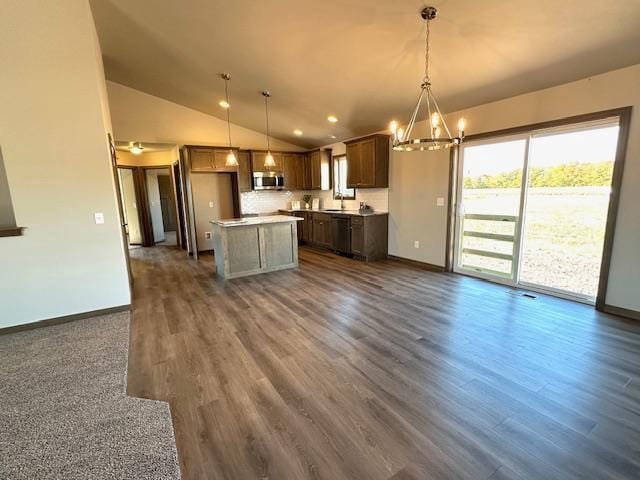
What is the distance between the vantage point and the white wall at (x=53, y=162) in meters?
2.88

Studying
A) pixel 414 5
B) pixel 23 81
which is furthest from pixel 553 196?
pixel 23 81

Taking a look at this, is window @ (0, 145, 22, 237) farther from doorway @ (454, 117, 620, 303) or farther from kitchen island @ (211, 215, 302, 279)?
doorway @ (454, 117, 620, 303)

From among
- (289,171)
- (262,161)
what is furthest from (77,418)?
(289,171)

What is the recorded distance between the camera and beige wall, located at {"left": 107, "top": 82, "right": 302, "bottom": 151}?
18.8 ft

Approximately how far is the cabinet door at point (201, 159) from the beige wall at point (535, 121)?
3979mm

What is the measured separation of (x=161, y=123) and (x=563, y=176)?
23.0 ft

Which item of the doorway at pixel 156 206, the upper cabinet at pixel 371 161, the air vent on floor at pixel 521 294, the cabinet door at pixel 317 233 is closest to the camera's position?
the air vent on floor at pixel 521 294

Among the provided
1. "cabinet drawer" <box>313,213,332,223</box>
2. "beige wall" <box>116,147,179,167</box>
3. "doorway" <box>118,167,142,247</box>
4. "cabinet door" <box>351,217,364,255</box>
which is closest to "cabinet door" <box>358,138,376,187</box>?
"cabinet door" <box>351,217,364,255</box>

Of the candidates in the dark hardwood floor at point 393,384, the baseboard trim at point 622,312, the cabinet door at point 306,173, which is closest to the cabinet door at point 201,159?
the cabinet door at point 306,173

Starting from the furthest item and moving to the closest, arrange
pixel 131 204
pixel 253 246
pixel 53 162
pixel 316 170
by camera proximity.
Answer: pixel 131 204, pixel 316 170, pixel 253 246, pixel 53 162

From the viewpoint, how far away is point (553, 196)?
3.67 m

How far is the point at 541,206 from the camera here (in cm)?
379

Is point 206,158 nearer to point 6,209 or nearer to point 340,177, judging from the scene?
point 340,177

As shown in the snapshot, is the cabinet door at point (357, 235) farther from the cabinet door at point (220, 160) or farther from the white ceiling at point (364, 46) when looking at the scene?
the cabinet door at point (220, 160)
